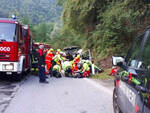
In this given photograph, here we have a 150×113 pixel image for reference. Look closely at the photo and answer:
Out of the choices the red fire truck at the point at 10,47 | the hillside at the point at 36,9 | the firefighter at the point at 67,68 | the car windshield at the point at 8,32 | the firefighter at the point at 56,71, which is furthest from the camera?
the hillside at the point at 36,9

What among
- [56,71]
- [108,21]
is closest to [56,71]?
[56,71]

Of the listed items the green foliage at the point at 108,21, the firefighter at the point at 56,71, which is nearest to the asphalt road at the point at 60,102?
the firefighter at the point at 56,71

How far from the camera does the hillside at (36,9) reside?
87062mm

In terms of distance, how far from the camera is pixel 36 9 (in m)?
92.2

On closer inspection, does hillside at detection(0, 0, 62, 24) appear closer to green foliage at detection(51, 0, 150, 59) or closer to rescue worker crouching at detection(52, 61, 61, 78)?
green foliage at detection(51, 0, 150, 59)

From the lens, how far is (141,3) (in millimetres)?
14195

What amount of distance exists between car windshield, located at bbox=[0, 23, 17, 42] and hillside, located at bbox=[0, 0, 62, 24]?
254ft

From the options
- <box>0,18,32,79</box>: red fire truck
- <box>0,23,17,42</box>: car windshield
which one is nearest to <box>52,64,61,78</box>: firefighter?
<box>0,18,32,79</box>: red fire truck

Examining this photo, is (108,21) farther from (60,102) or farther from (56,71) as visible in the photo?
(60,102)

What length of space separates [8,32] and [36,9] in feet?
278

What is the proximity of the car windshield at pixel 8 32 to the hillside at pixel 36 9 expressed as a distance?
77404mm

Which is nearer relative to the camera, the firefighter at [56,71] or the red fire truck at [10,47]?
the red fire truck at [10,47]

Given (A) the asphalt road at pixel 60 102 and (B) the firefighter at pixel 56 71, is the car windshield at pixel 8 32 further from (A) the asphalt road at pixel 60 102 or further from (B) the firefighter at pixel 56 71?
(B) the firefighter at pixel 56 71

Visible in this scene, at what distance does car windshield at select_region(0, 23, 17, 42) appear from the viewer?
9.91 meters
